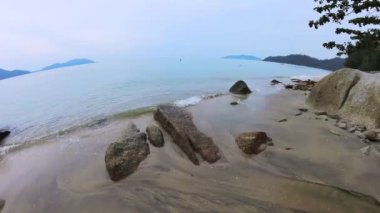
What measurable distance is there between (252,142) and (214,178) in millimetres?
2313

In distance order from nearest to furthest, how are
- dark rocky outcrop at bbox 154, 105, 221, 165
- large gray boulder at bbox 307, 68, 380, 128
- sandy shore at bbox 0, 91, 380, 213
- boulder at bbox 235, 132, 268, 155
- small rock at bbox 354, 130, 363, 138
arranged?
sandy shore at bbox 0, 91, 380, 213
dark rocky outcrop at bbox 154, 105, 221, 165
boulder at bbox 235, 132, 268, 155
small rock at bbox 354, 130, 363, 138
large gray boulder at bbox 307, 68, 380, 128

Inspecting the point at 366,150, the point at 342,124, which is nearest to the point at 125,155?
the point at 366,150

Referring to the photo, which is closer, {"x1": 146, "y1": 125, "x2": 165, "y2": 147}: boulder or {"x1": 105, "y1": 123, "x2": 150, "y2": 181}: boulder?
{"x1": 105, "y1": 123, "x2": 150, "y2": 181}: boulder

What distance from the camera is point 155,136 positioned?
1051 centimetres

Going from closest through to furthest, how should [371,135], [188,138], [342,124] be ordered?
[371,135] → [188,138] → [342,124]

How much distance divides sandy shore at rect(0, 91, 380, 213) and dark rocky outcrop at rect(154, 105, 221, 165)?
28 cm

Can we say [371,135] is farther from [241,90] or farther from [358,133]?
[241,90]

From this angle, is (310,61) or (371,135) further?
(310,61)

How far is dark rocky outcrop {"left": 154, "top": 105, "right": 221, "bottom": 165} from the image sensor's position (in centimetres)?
910

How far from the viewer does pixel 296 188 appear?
7039 millimetres

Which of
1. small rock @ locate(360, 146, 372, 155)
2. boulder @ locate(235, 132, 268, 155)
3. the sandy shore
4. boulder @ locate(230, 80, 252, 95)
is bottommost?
boulder @ locate(230, 80, 252, 95)

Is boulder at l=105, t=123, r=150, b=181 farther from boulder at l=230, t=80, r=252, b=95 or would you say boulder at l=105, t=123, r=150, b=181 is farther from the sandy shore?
boulder at l=230, t=80, r=252, b=95

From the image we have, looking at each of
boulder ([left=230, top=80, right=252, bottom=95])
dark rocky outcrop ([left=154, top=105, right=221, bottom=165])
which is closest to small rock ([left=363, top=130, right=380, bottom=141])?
dark rocky outcrop ([left=154, top=105, right=221, bottom=165])

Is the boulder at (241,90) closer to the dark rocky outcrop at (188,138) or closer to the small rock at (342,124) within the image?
the small rock at (342,124)
